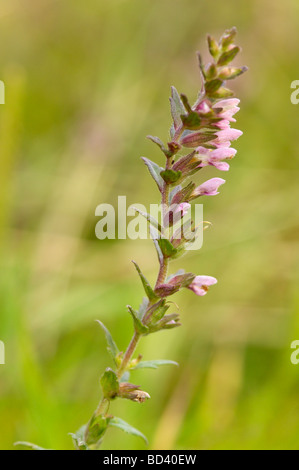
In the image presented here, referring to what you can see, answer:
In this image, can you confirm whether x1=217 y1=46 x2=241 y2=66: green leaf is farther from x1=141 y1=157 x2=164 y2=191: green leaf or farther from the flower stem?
the flower stem

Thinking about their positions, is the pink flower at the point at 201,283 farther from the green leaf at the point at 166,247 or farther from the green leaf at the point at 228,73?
the green leaf at the point at 228,73

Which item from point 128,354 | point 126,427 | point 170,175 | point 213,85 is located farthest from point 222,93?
point 126,427

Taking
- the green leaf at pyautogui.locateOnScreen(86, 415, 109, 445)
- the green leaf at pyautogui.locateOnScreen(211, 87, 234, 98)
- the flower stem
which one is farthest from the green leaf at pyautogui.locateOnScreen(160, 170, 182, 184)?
the green leaf at pyautogui.locateOnScreen(86, 415, 109, 445)

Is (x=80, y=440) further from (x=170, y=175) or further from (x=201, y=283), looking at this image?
(x=170, y=175)

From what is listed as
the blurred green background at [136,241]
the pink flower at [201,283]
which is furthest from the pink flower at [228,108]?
the blurred green background at [136,241]
